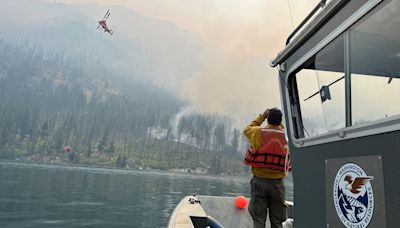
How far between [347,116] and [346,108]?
80 mm

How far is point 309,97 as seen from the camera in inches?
144

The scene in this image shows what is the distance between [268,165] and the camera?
5.10 m

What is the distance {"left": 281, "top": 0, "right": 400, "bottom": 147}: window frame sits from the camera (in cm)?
243

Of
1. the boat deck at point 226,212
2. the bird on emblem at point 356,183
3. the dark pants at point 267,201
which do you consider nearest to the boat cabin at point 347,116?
the bird on emblem at point 356,183

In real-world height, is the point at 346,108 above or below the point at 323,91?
below

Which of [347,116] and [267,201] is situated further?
[267,201]

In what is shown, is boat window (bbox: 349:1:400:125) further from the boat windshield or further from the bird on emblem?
the bird on emblem

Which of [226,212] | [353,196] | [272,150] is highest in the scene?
[272,150]

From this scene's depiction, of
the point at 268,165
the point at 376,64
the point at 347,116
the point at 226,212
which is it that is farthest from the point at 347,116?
the point at 226,212

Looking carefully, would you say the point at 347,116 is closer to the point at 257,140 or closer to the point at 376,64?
the point at 376,64

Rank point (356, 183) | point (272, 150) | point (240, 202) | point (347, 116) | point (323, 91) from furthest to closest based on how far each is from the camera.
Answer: point (240, 202) → point (272, 150) → point (323, 91) → point (347, 116) → point (356, 183)

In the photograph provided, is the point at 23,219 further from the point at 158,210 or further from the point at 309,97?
the point at 309,97

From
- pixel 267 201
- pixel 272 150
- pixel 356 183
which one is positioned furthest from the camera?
pixel 267 201

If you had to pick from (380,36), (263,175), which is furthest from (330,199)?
(263,175)
